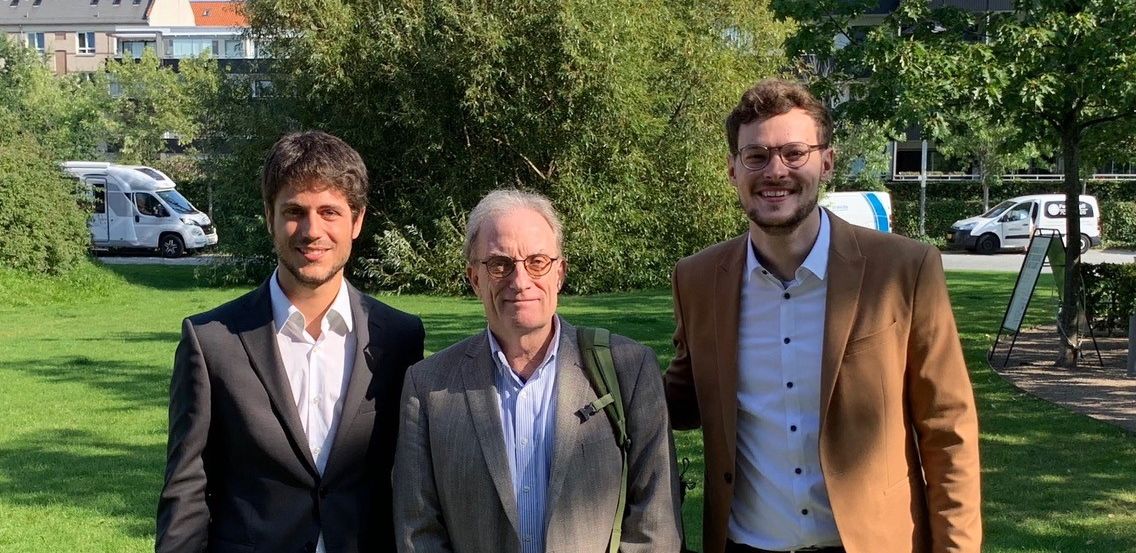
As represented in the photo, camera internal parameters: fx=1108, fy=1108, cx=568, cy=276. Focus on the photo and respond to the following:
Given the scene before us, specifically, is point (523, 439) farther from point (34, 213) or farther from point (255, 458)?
point (34, 213)

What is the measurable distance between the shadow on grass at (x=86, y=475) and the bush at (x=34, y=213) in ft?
45.8

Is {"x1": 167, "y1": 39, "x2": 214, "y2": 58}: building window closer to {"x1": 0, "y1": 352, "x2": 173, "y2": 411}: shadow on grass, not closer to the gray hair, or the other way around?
{"x1": 0, "y1": 352, "x2": 173, "y2": 411}: shadow on grass

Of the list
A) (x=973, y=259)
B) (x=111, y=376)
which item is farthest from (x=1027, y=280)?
(x=973, y=259)

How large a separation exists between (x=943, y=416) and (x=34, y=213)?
2260 centimetres

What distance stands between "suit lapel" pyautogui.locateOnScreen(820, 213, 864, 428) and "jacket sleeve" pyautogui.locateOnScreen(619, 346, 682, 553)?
0.45 m

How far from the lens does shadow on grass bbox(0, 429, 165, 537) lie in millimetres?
7348

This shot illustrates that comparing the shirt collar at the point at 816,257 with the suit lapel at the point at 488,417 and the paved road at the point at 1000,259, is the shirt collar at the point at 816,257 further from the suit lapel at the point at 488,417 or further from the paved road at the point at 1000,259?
the paved road at the point at 1000,259

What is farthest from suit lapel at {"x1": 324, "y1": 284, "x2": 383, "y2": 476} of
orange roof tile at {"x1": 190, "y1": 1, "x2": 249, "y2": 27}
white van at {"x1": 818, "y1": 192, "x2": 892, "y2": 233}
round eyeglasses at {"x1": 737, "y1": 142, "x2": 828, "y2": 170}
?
orange roof tile at {"x1": 190, "y1": 1, "x2": 249, "y2": 27}

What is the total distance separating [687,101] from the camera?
23.7 metres

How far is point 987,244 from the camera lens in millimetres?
37719

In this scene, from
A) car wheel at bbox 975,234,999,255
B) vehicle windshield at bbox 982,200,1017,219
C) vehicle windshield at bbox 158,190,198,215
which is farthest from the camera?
vehicle windshield at bbox 982,200,1017,219

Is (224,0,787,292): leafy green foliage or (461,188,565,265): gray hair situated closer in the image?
(461,188,565,265): gray hair

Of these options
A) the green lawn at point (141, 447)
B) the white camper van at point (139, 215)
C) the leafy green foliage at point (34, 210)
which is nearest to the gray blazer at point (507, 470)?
Result: the green lawn at point (141, 447)

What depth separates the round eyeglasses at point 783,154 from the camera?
2.99 m
